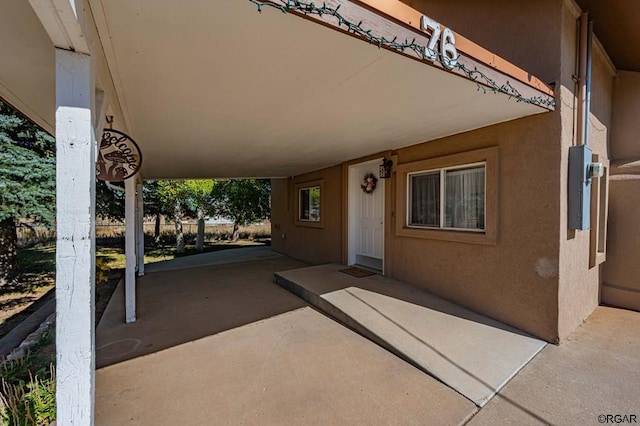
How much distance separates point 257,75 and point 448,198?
3364mm

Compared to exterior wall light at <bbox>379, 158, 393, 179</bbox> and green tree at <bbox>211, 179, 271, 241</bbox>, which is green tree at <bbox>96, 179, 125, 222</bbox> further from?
exterior wall light at <bbox>379, 158, 393, 179</bbox>

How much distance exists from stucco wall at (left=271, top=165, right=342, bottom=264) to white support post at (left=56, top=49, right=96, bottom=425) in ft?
18.8

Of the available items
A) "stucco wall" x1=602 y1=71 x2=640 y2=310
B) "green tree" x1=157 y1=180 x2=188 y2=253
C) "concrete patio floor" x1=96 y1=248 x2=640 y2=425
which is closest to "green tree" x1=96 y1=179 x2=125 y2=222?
"green tree" x1=157 y1=180 x2=188 y2=253

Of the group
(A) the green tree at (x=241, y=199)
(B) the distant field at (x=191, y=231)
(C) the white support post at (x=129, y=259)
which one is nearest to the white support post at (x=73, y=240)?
(C) the white support post at (x=129, y=259)

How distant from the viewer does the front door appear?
6105mm

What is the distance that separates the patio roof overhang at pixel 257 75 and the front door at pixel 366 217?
2.00 metres

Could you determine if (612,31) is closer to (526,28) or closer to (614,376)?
(526,28)

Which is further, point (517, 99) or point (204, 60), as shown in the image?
point (517, 99)

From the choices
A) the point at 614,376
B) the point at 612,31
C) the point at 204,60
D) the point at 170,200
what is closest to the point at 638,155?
the point at 612,31

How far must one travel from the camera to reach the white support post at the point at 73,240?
1.39 metres

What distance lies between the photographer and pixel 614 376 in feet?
8.73

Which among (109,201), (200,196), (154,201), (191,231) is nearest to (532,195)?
(109,201)

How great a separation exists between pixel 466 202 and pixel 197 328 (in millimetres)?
4071
